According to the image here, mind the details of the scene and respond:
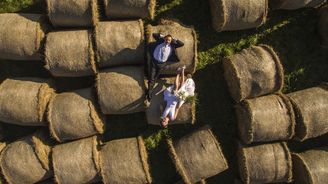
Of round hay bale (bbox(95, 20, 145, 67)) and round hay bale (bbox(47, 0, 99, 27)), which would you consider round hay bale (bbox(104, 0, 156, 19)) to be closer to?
round hay bale (bbox(95, 20, 145, 67))

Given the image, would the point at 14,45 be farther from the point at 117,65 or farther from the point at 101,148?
the point at 101,148

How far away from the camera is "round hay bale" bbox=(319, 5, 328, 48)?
1427 cm

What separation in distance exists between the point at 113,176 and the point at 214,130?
452cm

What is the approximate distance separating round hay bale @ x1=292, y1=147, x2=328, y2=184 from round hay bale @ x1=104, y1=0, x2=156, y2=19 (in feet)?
26.5

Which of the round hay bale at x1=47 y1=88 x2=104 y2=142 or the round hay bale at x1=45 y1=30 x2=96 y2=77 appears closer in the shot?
the round hay bale at x1=45 y1=30 x2=96 y2=77

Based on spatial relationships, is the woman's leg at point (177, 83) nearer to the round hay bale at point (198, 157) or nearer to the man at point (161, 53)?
the man at point (161, 53)

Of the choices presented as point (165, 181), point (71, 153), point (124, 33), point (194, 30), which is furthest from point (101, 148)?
point (194, 30)

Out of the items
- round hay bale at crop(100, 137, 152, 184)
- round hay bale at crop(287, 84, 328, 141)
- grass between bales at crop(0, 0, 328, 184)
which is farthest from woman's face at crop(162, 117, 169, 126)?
round hay bale at crop(287, 84, 328, 141)

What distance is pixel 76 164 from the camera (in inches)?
516

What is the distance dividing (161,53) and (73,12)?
3459 mm

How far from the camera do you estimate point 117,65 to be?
44.3ft

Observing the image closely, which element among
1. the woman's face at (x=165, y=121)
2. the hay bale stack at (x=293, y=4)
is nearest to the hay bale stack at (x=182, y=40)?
the woman's face at (x=165, y=121)

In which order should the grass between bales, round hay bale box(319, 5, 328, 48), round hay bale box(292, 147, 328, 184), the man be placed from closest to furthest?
the man
round hay bale box(292, 147, 328, 184)
round hay bale box(319, 5, 328, 48)
the grass between bales

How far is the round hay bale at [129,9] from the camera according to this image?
1287cm
